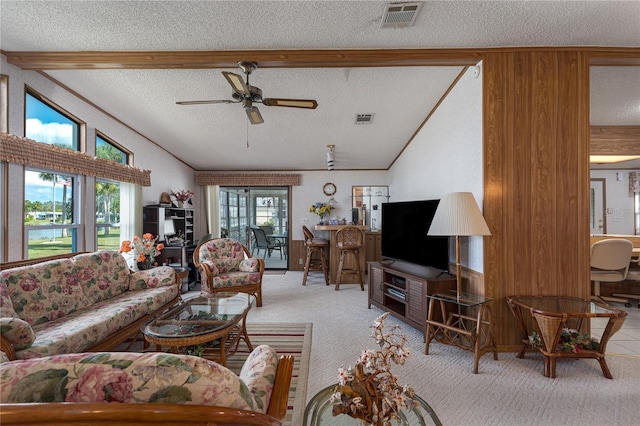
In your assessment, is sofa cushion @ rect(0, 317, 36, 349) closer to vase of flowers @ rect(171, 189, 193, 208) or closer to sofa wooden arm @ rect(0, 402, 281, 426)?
sofa wooden arm @ rect(0, 402, 281, 426)

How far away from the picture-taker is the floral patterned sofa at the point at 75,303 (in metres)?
1.68

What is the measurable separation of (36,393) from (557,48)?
12.1ft

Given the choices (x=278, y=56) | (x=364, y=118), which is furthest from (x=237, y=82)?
(x=364, y=118)

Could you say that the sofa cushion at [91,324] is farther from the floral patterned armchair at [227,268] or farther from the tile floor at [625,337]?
the tile floor at [625,337]

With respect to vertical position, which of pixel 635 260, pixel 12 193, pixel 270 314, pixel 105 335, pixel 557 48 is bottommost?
pixel 270 314

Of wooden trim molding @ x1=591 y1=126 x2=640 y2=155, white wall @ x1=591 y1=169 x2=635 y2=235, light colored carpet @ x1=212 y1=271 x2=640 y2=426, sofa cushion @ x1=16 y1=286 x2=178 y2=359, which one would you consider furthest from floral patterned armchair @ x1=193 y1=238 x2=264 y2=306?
white wall @ x1=591 y1=169 x2=635 y2=235

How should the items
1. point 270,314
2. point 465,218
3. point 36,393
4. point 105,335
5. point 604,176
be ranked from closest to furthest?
point 36,393, point 105,335, point 465,218, point 270,314, point 604,176

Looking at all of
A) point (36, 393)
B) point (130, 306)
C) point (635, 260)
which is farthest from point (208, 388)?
point (635, 260)

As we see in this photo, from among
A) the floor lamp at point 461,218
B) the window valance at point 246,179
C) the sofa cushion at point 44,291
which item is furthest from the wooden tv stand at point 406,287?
the window valance at point 246,179

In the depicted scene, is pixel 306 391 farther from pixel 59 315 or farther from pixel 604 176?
pixel 604 176

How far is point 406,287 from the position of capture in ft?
9.52

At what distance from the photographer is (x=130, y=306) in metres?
2.38

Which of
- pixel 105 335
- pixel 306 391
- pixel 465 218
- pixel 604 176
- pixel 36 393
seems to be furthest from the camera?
pixel 604 176

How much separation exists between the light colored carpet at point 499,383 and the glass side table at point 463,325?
0.11 m
